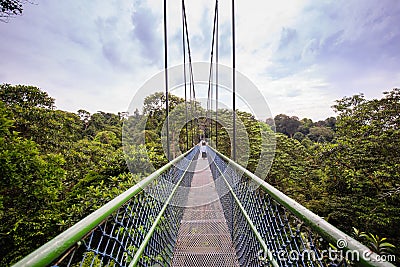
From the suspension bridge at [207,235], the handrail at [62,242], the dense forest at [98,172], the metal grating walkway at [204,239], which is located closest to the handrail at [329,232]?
the suspension bridge at [207,235]

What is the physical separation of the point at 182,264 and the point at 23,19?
9.10 metres

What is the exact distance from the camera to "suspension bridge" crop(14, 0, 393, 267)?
47 centimetres

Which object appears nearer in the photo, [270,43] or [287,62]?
[270,43]

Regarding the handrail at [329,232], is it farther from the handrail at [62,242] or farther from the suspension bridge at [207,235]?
the handrail at [62,242]

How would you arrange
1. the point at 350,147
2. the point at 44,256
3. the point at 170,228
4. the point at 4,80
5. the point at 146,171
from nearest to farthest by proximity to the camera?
the point at 44,256, the point at 170,228, the point at 146,171, the point at 350,147, the point at 4,80

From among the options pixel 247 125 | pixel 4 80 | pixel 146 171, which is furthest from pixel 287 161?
pixel 4 80

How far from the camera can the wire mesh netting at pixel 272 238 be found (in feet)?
2.07

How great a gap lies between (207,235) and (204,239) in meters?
0.08

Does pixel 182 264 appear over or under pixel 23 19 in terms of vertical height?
under

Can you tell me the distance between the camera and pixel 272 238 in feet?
3.28

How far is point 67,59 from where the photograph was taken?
9.73 metres

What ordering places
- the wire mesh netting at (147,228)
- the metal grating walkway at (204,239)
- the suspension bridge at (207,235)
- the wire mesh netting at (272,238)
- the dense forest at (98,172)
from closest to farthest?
the suspension bridge at (207,235) → the wire mesh netting at (272,238) → the wire mesh netting at (147,228) → the metal grating walkway at (204,239) → the dense forest at (98,172)

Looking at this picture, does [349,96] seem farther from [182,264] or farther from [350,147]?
[182,264]

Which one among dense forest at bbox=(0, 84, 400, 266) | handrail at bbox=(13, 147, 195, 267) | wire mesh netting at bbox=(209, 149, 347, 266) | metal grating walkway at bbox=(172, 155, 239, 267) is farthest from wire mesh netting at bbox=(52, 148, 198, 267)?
dense forest at bbox=(0, 84, 400, 266)
